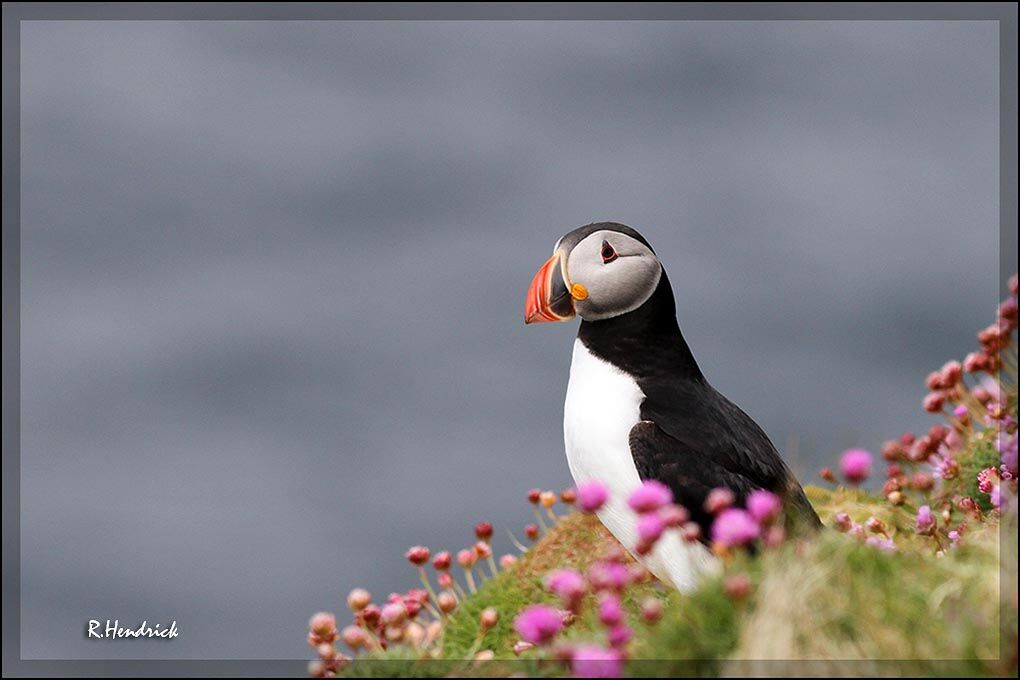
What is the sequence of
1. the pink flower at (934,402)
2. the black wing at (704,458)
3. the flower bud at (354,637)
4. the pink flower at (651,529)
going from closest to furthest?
the pink flower at (651,529)
the flower bud at (354,637)
the black wing at (704,458)
the pink flower at (934,402)

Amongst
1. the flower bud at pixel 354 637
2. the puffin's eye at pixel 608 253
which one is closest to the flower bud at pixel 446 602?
the flower bud at pixel 354 637

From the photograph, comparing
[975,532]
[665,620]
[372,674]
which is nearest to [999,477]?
[975,532]

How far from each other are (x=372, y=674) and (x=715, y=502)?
93.3 inches

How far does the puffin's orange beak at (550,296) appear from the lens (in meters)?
8.17

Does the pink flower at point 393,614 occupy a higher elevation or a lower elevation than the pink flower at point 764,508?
lower

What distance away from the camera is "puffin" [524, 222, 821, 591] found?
746 centimetres

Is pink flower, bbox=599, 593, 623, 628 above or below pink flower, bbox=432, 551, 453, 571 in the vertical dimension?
above

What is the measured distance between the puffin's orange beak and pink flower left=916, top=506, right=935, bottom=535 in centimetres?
274

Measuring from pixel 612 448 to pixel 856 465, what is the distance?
2.74 meters

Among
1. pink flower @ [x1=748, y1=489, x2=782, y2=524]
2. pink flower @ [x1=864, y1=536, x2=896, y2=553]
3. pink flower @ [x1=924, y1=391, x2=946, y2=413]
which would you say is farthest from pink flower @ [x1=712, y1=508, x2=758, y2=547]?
pink flower @ [x1=924, y1=391, x2=946, y2=413]

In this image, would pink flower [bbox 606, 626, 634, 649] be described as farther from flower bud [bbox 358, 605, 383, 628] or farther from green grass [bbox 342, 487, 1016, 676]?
flower bud [bbox 358, 605, 383, 628]

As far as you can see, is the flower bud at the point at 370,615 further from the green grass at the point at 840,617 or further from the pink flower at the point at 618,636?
the pink flower at the point at 618,636

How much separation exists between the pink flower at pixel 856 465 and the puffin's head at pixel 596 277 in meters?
3.14

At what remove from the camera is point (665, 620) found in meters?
5.34
